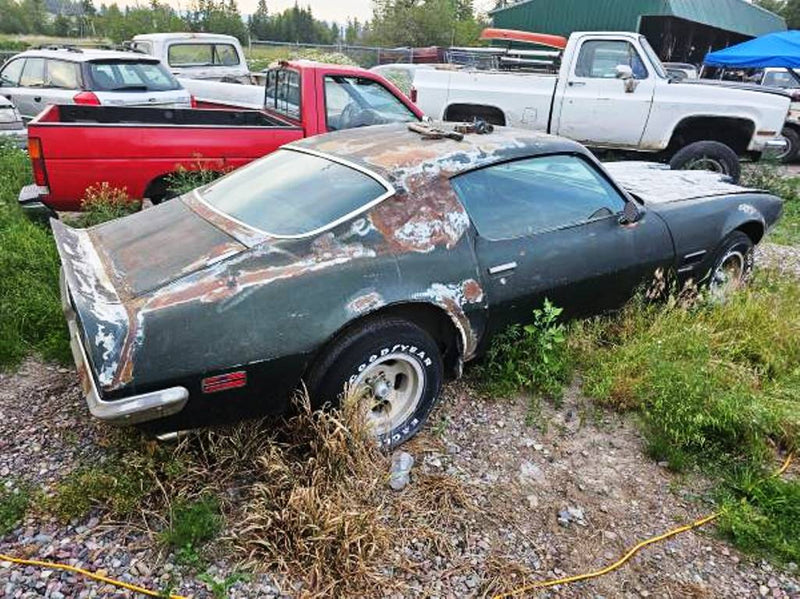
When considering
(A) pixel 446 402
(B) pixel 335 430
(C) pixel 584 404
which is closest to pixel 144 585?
(B) pixel 335 430

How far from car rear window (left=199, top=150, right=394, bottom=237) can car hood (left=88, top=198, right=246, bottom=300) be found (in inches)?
7.7

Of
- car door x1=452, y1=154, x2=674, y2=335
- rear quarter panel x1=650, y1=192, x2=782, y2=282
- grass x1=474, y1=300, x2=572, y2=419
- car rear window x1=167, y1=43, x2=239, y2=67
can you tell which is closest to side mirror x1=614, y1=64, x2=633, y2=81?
rear quarter panel x1=650, y1=192, x2=782, y2=282

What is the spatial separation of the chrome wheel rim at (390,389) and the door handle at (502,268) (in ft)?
2.08

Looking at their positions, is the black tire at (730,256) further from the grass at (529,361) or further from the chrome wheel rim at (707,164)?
the chrome wheel rim at (707,164)

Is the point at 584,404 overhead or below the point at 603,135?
below

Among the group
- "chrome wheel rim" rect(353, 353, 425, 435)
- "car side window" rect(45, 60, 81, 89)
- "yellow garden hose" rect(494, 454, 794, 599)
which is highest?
"car side window" rect(45, 60, 81, 89)

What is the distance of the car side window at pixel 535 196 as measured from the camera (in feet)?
10.9

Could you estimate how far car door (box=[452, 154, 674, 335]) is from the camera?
10.8ft

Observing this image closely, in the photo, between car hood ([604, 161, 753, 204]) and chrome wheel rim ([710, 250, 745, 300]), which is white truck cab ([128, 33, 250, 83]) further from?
chrome wheel rim ([710, 250, 745, 300])

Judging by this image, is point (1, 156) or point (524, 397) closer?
point (524, 397)

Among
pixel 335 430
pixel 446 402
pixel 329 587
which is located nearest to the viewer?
pixel 329 587

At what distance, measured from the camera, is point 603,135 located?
8.20 metres

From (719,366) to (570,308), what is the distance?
97 centimetres

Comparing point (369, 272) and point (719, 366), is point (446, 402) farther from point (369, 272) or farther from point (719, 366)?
point (719, 366)
